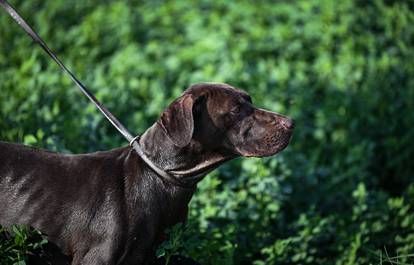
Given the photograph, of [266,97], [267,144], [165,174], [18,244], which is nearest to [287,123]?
[267,144]

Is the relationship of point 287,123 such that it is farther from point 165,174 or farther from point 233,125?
point 165,174

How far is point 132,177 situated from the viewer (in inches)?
162

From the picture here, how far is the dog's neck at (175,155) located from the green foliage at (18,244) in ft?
2.41

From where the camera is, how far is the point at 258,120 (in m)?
4.22

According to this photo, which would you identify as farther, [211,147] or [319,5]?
[319,5]

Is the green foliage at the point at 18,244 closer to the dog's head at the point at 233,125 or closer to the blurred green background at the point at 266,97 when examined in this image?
the blurred green background at the point at 266,97

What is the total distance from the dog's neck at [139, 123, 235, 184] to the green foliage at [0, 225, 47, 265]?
733mm

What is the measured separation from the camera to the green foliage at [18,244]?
3957 mm

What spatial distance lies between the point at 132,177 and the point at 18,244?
68 centimetres

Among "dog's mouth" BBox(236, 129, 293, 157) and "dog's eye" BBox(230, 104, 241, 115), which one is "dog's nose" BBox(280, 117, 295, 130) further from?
"dog's eye" BBox(230, 104, 241, 115)

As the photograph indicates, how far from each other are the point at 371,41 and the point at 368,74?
71 centimetres

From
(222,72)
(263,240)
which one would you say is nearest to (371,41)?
(222,72)

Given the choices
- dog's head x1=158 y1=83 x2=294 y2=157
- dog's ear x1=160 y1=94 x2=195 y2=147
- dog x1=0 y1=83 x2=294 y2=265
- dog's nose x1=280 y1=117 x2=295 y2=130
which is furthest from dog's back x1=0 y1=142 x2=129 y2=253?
dog's nose x1=280 y1=117 x2=295 y2=130

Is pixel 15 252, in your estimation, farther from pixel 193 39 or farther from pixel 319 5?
Result: pixel 319 5
